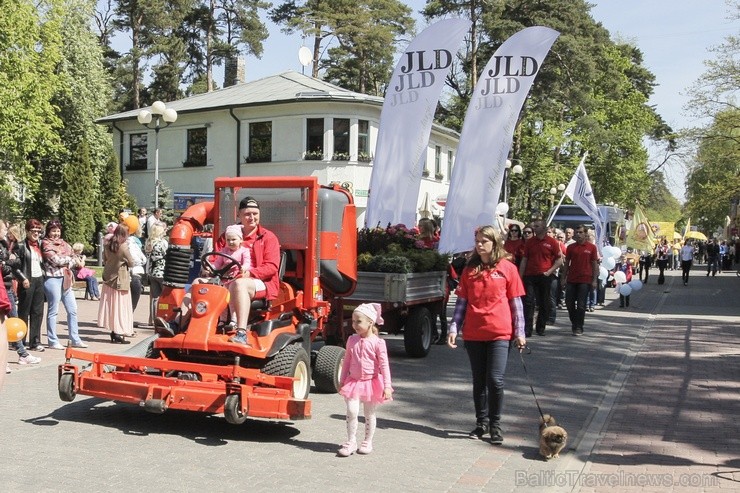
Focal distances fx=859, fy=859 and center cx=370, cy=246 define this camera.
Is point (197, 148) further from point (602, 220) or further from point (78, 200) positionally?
point (602, 220)

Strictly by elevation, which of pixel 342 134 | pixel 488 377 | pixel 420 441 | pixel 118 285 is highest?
pixel 342 134

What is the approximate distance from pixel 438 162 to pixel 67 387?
3679 cm

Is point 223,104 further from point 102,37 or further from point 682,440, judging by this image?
point 682,440

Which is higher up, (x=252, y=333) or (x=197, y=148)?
(x=197, y=148)

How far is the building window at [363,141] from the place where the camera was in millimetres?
35938

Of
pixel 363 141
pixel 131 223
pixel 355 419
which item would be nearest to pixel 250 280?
pixel 355 419

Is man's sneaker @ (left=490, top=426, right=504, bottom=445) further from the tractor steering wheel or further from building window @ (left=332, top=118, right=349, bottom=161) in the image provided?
building window @ (left=332, top=118, right=349, bottom=161)

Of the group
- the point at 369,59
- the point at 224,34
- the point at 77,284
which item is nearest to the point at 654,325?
the point at 77,284

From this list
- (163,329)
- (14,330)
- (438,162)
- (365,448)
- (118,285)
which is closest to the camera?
(14,330)

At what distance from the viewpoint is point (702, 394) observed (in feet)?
30.7

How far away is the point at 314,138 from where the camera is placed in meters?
36.2

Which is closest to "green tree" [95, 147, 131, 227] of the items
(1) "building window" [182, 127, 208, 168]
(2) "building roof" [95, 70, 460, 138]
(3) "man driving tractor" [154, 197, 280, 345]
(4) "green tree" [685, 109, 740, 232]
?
(2) "building roof" [95, 70, 460, 138]

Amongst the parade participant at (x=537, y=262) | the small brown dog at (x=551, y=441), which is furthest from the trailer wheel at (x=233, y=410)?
the parade participant at (x=537, y=262)

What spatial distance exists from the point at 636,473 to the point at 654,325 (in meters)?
11.8
